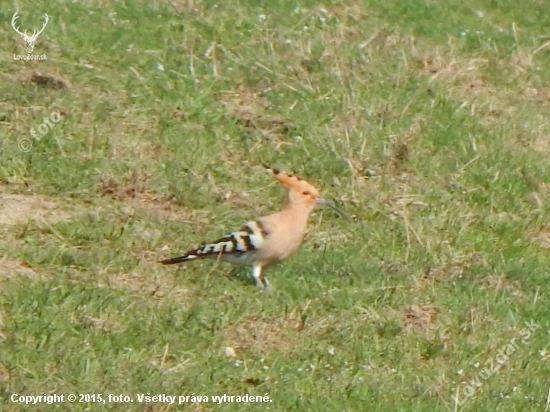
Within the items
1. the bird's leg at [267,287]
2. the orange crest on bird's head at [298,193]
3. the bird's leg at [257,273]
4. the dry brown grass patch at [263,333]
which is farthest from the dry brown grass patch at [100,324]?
A: the orange crest on bird's head at [298,193]

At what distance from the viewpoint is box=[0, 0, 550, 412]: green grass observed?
20.6 feet

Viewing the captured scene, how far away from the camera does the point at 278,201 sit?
8.75m

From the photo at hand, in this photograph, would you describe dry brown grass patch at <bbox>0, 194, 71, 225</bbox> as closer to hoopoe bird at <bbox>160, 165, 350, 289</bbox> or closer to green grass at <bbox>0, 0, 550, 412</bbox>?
green grass at <bbox>0, 0, 550, 412</bbox>

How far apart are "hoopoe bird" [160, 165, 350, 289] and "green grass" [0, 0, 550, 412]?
0.41ft

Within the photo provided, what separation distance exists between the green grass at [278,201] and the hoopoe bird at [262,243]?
123 mm

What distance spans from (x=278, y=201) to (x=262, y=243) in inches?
55.5

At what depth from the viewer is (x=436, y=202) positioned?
8.98 meters

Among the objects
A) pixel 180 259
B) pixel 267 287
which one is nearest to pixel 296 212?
pixel 267 287

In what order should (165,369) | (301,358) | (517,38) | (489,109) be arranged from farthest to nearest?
1. (517,38)
2. (489,109)
3. (301,358)
4. (165,369)

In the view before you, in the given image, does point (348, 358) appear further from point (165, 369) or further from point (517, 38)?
point (517, 38)

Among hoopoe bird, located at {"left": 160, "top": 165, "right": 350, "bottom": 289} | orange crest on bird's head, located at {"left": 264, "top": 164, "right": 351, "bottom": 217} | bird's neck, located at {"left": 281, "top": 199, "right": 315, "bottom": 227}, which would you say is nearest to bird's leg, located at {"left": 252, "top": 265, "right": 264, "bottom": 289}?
hoopoe bird, located at {"left": 160, "top": 165, "right": 350, "bottom": 289}

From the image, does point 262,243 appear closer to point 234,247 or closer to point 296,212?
point 234,247

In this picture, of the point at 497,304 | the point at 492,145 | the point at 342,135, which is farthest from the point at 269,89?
the point at 497,304

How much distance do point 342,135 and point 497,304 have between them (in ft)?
8.49
